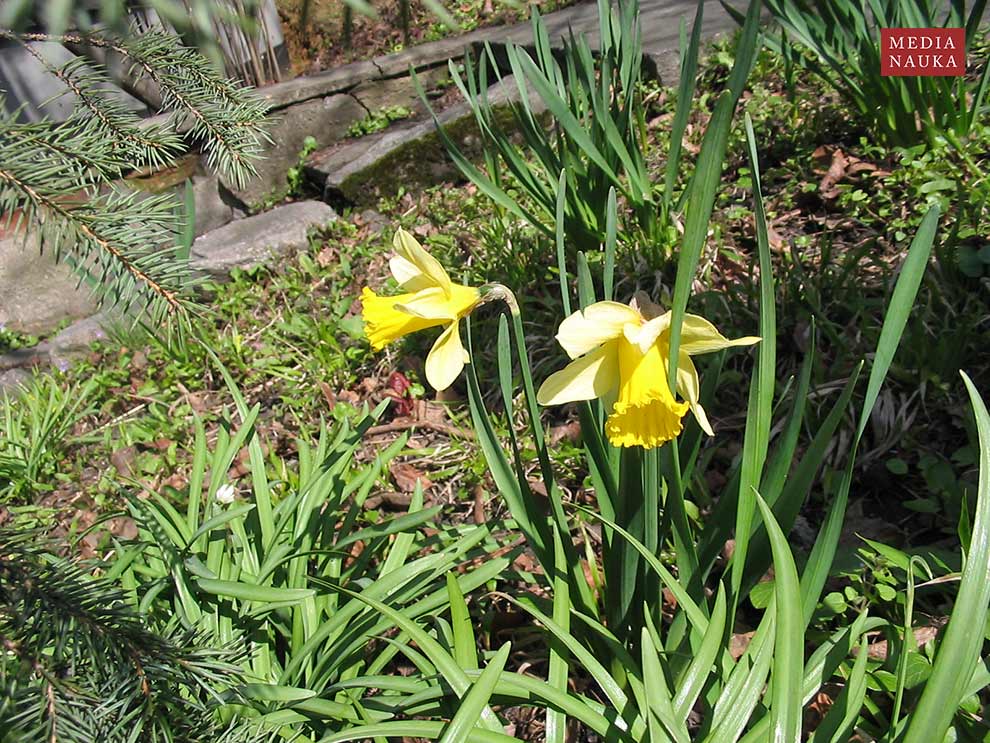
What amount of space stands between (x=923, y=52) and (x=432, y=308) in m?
2.00

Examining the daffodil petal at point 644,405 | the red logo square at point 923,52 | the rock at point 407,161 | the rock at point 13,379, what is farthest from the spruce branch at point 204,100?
the rock at point 407,161

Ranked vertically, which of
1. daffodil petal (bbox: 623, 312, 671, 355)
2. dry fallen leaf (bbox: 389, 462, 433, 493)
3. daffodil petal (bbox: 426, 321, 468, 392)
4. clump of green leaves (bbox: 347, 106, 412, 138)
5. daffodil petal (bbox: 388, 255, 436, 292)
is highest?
clump of green leaves (bbox: 347, 106, 412, 138)

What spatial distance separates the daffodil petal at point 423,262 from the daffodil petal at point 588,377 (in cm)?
24

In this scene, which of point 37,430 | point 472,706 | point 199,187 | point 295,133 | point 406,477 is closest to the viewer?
point 472,706

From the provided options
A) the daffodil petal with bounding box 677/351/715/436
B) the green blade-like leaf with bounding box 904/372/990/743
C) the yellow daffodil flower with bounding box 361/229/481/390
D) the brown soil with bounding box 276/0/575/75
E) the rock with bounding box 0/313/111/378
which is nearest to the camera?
the green blade-like leaf with bounding box 904/372/990/743

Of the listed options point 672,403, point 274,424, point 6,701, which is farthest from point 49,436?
point 672,403

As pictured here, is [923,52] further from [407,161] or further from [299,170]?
[299,170]

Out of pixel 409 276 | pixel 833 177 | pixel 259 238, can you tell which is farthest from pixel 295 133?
pixel 409 276

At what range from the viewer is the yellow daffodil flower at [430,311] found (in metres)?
1.14

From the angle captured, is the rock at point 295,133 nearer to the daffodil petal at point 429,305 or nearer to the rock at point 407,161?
the rock at point 407,161

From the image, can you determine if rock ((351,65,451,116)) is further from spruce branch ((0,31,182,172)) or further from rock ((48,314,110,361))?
spruce branch ((0,31,182,172))

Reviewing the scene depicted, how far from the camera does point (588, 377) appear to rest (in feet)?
3.50

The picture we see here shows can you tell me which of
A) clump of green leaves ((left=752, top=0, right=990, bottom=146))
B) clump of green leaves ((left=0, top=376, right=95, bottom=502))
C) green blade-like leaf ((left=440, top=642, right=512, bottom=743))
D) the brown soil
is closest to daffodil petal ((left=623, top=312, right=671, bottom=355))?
green blade-like leaf ((left=440, top=642, right=512, bottom=743))

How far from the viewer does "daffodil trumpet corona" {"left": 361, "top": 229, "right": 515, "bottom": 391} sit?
1.13 m
